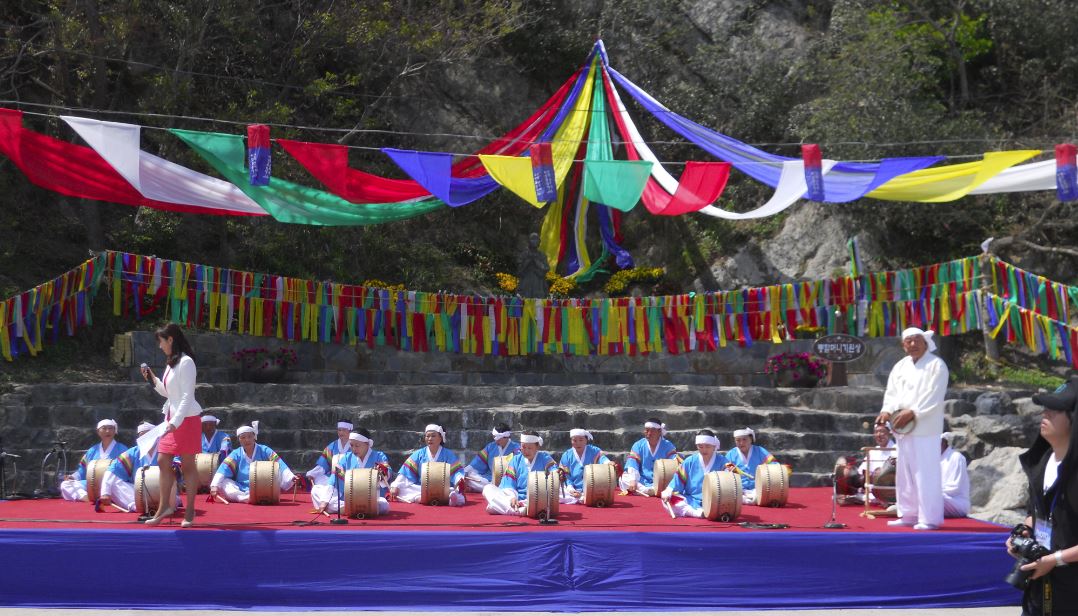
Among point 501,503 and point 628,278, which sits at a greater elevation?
point 628,278

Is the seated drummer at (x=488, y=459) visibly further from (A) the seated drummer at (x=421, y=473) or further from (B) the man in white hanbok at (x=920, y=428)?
(B) the man in white hanbok at (x=920, y=428)

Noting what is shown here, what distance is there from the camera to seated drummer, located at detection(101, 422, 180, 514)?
26.5ft

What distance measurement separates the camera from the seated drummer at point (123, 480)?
8.09 meters

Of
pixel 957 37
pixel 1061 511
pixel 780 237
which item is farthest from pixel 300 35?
pixel 1061 511

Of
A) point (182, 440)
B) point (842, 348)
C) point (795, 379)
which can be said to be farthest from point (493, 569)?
point (795, 379)

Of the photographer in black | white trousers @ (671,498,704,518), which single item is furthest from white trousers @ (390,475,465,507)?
the photographer in black

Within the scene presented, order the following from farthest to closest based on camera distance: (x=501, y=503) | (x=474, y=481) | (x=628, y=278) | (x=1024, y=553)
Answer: (x=628, y=278) → (x=474, y=481) → (x=501, y=503) → (x=1024, y=553)

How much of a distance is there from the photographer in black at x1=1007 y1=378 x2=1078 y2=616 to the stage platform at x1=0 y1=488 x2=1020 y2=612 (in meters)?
2.68

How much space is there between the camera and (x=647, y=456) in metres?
9.76

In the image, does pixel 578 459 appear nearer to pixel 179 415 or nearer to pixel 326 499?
pixel 326 499

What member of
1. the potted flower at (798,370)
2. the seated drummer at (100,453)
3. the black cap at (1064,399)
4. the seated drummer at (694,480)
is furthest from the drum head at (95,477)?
the potted flower at (798,370)

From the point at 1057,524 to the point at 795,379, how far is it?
9942mm

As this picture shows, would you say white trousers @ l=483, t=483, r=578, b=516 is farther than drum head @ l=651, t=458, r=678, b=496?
No

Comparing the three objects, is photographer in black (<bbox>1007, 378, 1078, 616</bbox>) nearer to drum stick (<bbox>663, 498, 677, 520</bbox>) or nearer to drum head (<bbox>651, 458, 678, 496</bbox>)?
drum stick (<bbox>663, 498, 677, 520</bbox>)
